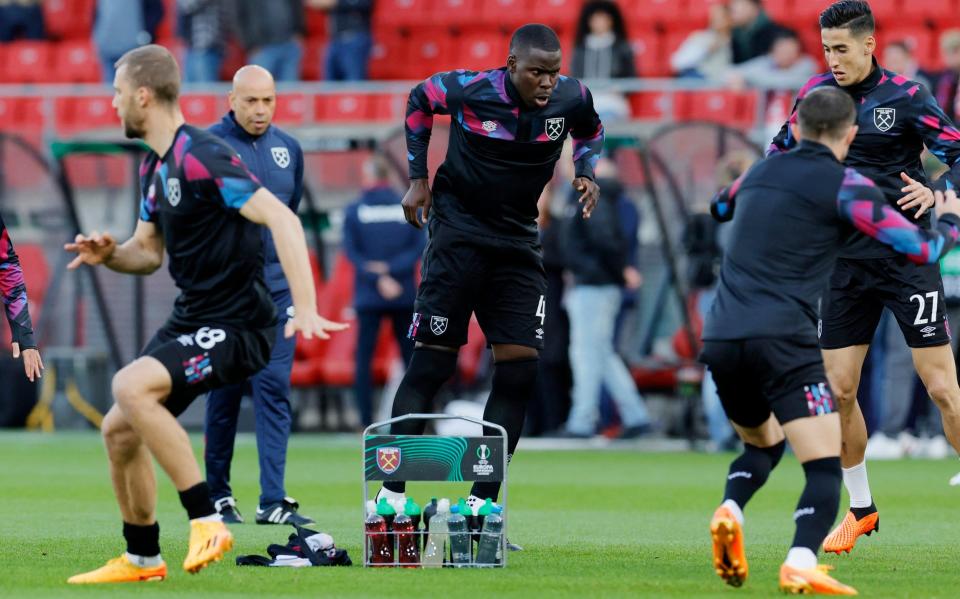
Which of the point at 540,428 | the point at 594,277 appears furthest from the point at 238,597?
the point at 540,428

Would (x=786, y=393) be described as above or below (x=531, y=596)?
above

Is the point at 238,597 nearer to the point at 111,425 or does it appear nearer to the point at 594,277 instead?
the point at 111,425

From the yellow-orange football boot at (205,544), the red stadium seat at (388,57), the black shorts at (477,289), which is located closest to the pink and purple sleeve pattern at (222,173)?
the yellow-orange football boot at (205,544)

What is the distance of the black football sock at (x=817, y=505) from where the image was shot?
640 centimetres

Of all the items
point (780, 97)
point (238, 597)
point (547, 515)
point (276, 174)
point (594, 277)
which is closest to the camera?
point (238, 597)

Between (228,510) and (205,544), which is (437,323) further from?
(205,544)

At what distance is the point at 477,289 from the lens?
814 centimetres

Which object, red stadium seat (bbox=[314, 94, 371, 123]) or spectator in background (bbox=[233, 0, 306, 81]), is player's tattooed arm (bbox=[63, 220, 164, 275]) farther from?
spectator in background (bbox=[233, 0, 306, 81])

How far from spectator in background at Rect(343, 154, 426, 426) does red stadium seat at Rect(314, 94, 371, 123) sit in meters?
2.47

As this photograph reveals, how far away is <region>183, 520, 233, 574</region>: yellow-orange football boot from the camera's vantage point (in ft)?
20.9

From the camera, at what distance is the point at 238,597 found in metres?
6.29

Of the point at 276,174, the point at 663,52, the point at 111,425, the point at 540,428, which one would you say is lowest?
the point at 540,428

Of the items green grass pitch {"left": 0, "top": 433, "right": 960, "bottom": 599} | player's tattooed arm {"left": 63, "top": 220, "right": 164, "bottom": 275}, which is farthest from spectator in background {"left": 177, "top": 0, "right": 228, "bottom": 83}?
player's tattooed arm {"left": 63, "top": 220, "right": 164, "bottom": 275}

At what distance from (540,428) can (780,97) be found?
3.82 meters
